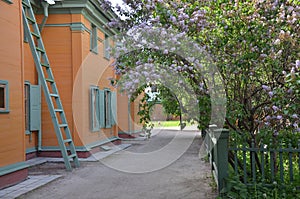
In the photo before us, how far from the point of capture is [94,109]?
12.3 metres

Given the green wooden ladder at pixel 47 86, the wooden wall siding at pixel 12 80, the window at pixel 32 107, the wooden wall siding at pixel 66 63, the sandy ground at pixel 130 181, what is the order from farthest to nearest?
the wooden wall siding at pixel 66 63 < the window at pixel 32 107 < the green wooden ladder at pixel 47 86 < the wooden wall siding at pixel 12 80 < the sandy ground at pixel 130 181

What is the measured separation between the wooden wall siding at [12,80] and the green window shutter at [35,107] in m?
2.87

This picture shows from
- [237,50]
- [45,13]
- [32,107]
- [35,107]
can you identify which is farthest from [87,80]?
[237,50]

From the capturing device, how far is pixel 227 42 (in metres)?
5.83

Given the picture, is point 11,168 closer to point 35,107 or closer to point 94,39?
point 35,107

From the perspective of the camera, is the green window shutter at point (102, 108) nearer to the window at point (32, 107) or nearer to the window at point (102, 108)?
the window at point (102, 108)

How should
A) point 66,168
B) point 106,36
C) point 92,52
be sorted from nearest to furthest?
point 66,168 → point 92,52 → point 106,36

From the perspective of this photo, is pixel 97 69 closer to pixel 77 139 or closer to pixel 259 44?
pixel 77 139

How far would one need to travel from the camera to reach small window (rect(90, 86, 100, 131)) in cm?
1195

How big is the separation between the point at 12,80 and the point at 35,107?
11.6 feet

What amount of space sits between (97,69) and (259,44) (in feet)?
28.0

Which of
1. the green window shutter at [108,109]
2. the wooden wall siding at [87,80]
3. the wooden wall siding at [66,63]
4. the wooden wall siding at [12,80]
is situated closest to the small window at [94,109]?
the wooden wall siding at [87,80]

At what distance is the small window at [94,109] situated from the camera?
11.9m

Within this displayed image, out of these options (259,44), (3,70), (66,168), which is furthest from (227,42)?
(66,168)
